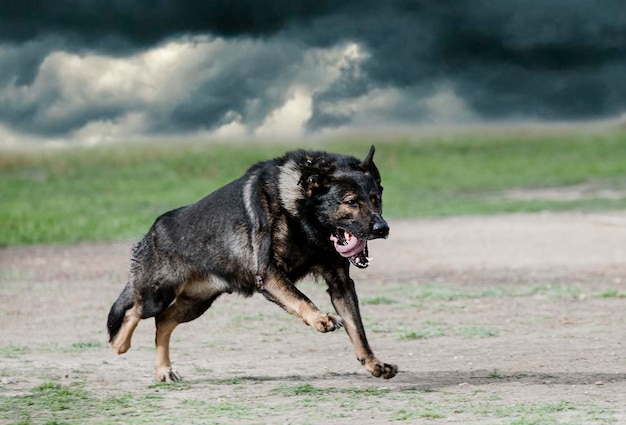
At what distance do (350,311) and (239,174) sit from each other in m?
32.6

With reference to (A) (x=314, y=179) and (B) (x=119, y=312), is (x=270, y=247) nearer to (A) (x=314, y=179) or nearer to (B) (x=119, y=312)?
(A) (x=314, y=179)

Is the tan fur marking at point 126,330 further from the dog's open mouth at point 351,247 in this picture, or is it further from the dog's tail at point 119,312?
the dog's open mouth at point 351,247

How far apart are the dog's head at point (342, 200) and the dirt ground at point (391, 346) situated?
0.97 meters

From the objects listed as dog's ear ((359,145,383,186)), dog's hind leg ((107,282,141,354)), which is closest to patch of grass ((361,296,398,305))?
dog's hind leg ((107,282,141,354))

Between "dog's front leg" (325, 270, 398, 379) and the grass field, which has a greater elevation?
the grass field

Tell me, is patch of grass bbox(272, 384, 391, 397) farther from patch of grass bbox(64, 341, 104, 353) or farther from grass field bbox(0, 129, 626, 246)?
grass field bbox(0, 129, 626, 246)

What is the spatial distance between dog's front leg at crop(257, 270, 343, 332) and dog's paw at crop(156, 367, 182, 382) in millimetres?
952

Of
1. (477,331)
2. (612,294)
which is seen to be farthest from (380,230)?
(612,294)

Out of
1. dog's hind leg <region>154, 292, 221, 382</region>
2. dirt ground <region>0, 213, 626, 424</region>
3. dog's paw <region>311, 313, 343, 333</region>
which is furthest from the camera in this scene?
dog's hind leg <region>154, 292, 221, 382</region>

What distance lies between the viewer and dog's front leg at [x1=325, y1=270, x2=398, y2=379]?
775 centimetres

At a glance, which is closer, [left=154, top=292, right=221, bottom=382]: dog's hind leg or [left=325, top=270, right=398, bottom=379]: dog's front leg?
[left=325, top=270, right=398, bottom=379]: dog's front leg

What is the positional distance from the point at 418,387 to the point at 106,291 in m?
7.53

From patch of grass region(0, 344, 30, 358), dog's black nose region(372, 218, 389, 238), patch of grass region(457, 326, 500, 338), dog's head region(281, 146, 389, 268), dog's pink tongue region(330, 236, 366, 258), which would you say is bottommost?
patch of grass region(457, 326, 500, 338)

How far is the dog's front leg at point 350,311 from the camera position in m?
7.75
